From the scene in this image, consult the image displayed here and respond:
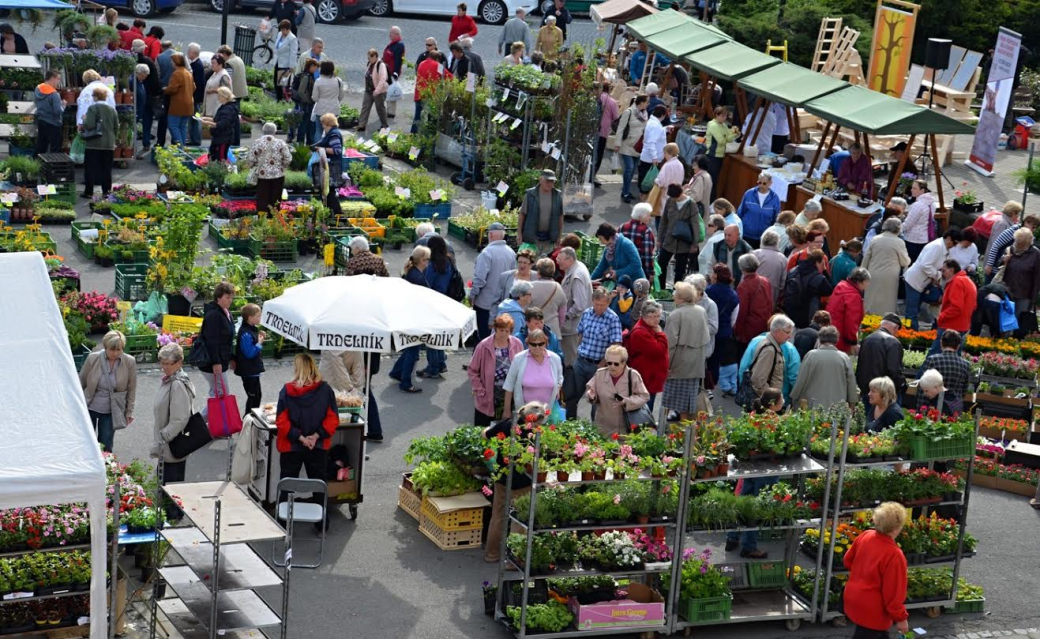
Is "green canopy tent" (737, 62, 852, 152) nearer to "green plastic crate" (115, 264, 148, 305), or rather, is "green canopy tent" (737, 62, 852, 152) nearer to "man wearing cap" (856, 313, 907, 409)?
"man wearing cap" (856, 313, 907, 409)

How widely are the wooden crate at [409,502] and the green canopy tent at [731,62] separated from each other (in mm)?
12459

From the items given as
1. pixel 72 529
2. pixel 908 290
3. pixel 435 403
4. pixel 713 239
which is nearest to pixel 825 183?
pixel 908 290

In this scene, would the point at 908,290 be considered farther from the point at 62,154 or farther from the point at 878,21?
the point at 62,154

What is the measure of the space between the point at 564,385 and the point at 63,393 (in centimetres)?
587

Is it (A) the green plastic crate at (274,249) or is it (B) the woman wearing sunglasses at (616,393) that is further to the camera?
(A) the green plastic crate at (274,249)

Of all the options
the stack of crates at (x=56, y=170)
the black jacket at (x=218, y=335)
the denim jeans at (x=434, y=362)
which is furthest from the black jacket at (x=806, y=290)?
the stack of crates at (x=56, y=170)

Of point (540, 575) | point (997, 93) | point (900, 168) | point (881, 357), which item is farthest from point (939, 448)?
point (997, 93)

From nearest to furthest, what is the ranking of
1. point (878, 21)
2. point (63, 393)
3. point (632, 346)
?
point (63, 393), point (632, 346), point (878, 21)

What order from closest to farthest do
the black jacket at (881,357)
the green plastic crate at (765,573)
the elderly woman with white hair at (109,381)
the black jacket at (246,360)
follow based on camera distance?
the green plastic crate at (765,573), the elderly woman with white hair at (109,381), the black jacket at (246,360), the black jacket at (881,357)

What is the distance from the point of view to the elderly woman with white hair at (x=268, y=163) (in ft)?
63.2

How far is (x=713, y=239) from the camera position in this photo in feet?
54.2

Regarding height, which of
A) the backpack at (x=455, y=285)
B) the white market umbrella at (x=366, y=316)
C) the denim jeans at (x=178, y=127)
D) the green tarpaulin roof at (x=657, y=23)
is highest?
the green tarpaulin roof at (x=657, y=23)

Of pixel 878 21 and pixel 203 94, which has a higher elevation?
pixel 878 21

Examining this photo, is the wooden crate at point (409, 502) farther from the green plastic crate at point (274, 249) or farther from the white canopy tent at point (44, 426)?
the green plastic crate at point (274, 249)
